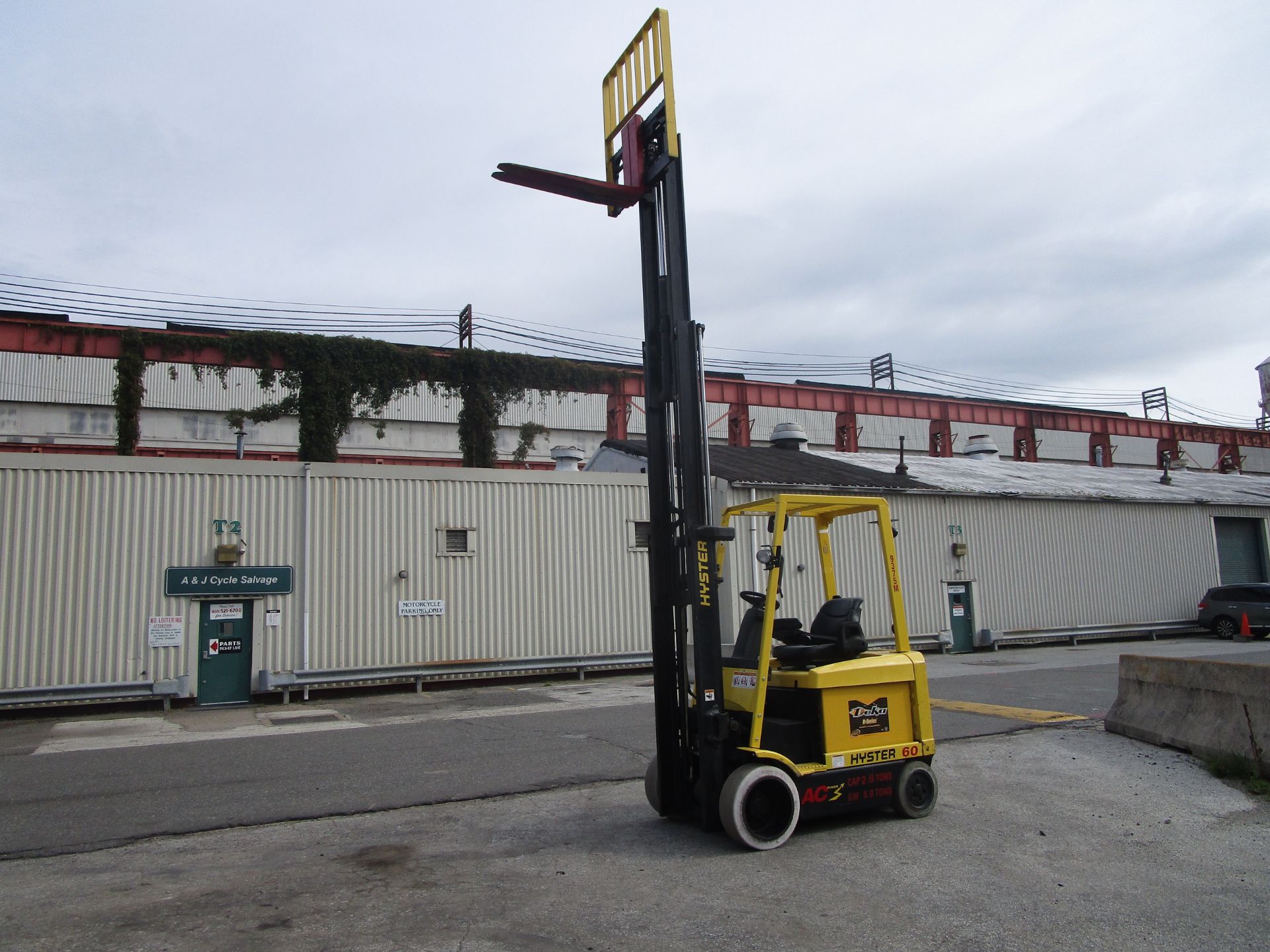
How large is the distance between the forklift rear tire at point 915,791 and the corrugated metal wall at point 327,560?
1269 centimetres

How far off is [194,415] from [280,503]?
2467cm

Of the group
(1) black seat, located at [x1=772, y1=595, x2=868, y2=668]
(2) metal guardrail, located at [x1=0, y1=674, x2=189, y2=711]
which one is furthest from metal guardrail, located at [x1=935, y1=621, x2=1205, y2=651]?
(1) black seat, located at [x1=772, y1=595, x2=868, y2=668]

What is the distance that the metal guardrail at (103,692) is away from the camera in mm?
15195

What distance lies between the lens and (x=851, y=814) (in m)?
7.33

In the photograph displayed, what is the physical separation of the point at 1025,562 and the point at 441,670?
16.9 metres

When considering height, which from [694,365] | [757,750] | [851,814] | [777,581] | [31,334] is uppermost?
[31,334]

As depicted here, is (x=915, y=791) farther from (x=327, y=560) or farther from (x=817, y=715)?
(x=327, y=560)

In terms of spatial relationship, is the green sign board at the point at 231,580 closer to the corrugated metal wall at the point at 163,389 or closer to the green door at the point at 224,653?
the green door at the point at 224,653

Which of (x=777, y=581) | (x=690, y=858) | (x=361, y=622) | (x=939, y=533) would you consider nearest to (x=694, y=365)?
(x=777, y=581)

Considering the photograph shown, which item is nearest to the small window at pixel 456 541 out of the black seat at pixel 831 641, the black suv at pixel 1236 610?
the black seat at pixel 831 641

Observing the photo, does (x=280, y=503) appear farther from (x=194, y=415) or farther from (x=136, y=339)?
(x=194, y=415)

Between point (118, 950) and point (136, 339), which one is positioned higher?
point (136, 339)

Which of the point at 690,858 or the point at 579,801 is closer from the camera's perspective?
the point at 690,858

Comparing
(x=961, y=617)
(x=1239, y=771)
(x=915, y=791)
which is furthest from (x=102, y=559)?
(x=961, y=617)
